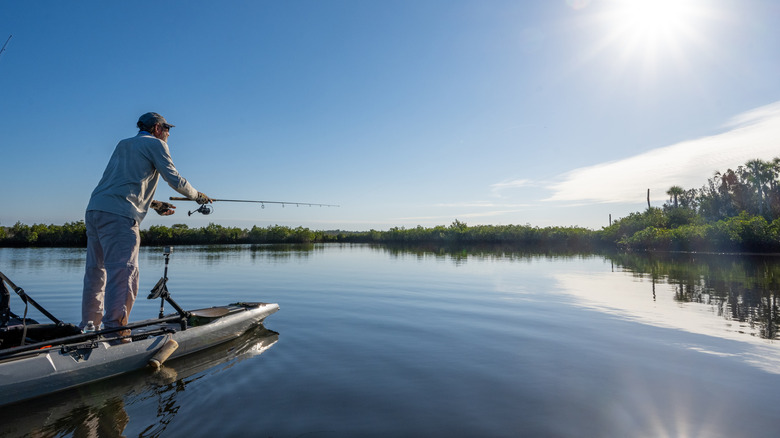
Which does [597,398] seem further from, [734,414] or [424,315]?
[424,315]

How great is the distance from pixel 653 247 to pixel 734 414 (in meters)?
48.8

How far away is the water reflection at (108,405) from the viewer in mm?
3438

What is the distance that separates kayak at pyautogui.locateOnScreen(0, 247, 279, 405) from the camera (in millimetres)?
3732

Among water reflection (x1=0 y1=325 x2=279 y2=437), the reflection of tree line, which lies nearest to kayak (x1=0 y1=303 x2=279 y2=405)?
water reflection (x1=0 y1=325 x2=279 y2=437)

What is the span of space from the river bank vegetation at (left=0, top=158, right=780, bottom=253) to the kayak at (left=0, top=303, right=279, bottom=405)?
43421 millimetres

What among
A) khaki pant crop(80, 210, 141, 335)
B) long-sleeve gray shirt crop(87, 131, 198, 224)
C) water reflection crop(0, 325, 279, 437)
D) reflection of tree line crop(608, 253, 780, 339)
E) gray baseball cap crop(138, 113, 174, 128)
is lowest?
reflection of tree line crop(608, 253, 780, 339)

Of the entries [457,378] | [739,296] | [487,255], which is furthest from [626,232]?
[457,378]

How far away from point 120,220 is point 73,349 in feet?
4.86

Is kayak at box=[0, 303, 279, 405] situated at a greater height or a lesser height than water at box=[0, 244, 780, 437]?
greater

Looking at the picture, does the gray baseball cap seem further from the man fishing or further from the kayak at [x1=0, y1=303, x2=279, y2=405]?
the kayak at [x1=0, y1=303, x2=279, y2=405]

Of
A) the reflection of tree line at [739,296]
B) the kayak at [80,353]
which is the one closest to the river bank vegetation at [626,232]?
the reflection of tree line at [739,296]

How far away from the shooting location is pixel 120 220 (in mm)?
4660

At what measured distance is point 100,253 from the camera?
488cm

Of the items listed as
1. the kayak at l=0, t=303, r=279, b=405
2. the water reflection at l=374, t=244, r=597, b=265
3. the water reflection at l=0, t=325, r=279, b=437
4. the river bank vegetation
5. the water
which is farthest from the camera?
the river bank vegetation
